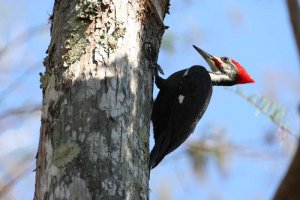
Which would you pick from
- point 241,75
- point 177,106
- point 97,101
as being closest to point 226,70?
point 241,75

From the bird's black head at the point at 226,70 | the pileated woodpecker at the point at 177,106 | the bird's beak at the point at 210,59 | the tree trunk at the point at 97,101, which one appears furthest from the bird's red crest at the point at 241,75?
the tree trunk at the point at 97,101

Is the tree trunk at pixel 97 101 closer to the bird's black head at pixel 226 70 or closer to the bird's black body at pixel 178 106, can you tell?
the bird's black body at pixel 178 106

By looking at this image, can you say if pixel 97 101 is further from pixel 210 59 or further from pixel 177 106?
pixel 210 59

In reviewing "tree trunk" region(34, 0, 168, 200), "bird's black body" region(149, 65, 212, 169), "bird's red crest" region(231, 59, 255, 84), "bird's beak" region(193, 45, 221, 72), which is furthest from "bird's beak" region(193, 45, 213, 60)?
"tree trunk" region(34, 0, 168, 200)

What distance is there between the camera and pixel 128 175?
240cm

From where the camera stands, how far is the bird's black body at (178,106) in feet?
11.9

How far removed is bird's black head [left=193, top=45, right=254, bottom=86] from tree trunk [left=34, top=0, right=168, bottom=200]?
5.94ft

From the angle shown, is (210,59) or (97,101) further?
(210,59)

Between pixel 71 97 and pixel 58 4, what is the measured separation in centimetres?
72

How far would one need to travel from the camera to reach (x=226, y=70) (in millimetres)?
4965

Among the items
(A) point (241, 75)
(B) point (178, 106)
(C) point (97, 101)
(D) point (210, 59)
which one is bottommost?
(C) point (97, 101)

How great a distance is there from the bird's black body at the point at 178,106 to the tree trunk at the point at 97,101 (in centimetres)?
64

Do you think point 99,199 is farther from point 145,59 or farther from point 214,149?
point 214,149

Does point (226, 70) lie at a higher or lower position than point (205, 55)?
lower
